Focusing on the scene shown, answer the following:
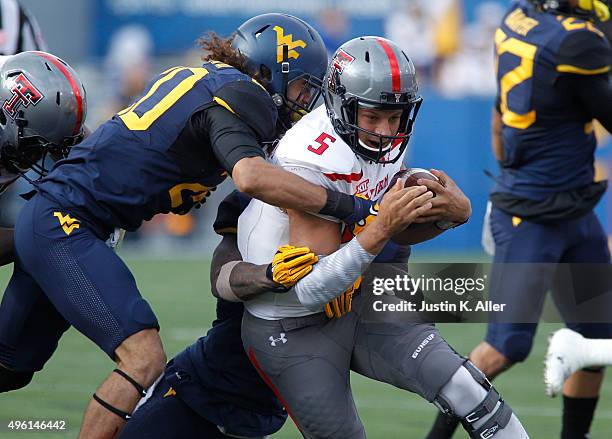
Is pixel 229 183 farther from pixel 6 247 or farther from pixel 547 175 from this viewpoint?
pixel 6 247

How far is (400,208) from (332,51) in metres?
6.68

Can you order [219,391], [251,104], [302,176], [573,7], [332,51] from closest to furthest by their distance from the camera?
[302,176], [251,104], [219,391], [573,7], [332,51]

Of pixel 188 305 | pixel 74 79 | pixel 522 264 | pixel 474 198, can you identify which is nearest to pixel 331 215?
pixel 74 79

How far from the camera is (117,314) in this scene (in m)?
3.95

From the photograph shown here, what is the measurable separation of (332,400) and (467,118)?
996 cm

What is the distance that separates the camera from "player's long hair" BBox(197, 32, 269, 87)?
436 centimetres

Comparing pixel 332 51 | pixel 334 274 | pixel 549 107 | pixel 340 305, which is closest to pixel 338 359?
pixel 340 305

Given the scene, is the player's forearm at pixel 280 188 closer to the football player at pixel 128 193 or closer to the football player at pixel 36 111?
the football player at pixel 128 193

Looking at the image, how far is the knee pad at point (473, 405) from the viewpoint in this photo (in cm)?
356

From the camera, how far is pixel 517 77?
5.62 m

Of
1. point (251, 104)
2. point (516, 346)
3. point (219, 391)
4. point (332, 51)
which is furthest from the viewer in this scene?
point (332, 51)

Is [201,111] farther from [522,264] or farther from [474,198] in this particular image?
[474,198]

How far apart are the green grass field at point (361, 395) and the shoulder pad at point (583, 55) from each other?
1.70 meters

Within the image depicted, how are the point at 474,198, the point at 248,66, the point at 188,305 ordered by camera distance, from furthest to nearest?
the point at 474,198 < the point at 188,305 < the point at 248,66
